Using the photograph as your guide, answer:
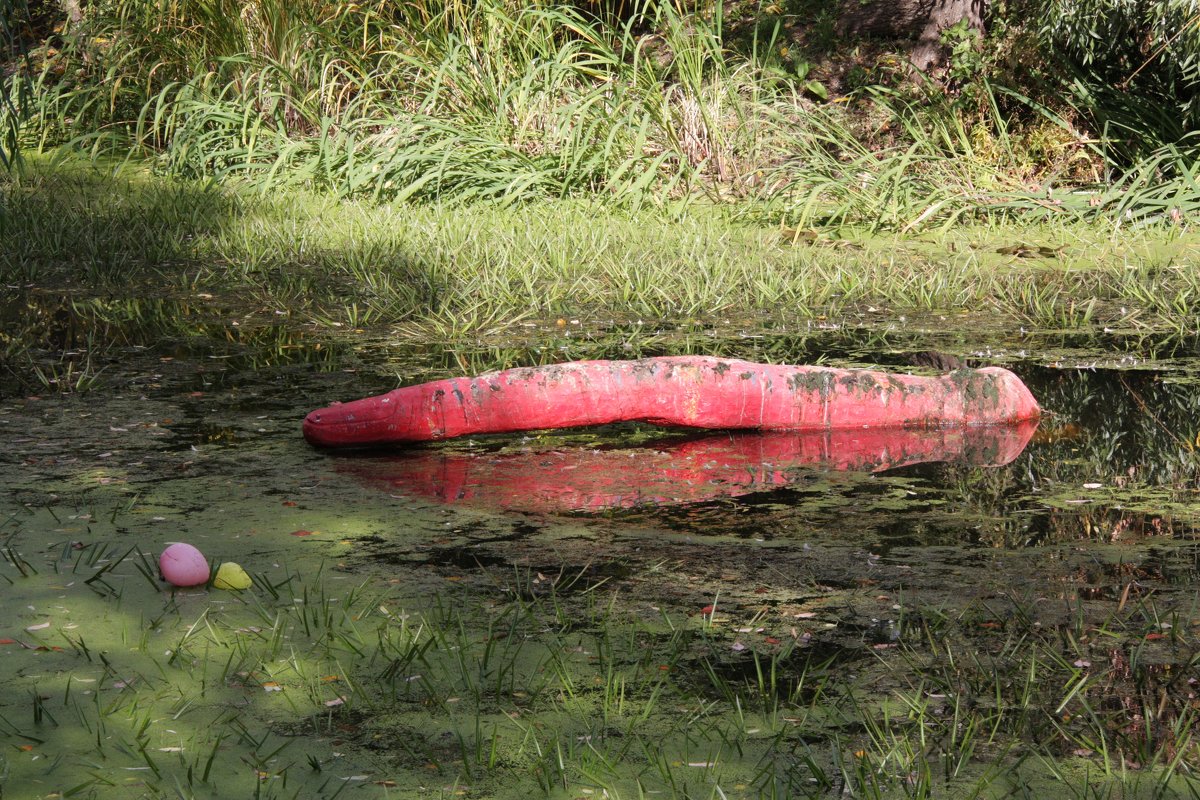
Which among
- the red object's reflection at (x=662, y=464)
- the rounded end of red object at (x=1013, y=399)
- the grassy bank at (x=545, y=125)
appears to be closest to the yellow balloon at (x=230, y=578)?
the red object's reflection at (x=662, y=464)

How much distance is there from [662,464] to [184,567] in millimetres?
1328

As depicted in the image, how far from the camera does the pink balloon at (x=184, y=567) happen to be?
2576 mm

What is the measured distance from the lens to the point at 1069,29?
25.4 ft

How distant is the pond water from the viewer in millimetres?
2035

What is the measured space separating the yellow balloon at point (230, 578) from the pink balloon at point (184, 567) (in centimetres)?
3

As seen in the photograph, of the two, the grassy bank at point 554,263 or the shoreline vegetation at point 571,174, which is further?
the shoreline vegetation at point 571,174

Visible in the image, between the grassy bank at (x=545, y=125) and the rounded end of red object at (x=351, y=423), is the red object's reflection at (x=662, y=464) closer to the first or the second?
the rounded end of red object at (x=351, y=423)

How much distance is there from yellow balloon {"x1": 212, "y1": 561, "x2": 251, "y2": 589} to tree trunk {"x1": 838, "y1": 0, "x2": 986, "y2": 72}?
7995mm

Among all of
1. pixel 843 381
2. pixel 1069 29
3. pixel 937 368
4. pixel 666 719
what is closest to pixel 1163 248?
pixel 1069 29

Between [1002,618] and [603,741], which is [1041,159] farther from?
[603,741]

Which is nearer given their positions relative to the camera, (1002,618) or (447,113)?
(1002,618)

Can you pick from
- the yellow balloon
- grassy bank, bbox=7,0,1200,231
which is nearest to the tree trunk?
grassy bank, bbox=7,0,1200,231

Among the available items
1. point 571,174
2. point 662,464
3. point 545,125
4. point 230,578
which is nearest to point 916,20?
point 545,125

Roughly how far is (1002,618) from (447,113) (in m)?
6.60
